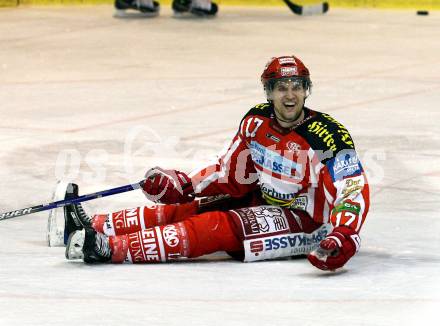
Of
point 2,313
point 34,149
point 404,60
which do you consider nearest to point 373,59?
point 404,60

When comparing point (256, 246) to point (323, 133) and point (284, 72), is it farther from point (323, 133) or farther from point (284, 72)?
point (284, 72)

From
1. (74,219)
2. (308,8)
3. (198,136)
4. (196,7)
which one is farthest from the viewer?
(308,8)

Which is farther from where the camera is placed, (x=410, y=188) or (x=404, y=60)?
(x=404, y=60)

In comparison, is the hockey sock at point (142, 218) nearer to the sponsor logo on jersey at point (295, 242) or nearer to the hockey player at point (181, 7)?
the sponsor logo on jersey at point (295, 242)

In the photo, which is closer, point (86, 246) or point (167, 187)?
point (86, 246)

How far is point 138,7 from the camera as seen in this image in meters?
16.2

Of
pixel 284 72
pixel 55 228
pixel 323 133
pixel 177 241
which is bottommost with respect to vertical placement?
pixel 55 228

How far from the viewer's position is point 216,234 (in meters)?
5.76

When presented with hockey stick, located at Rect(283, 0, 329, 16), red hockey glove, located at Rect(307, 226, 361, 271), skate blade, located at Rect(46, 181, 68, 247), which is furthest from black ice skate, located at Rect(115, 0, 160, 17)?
red hockey glove, located at Rect(307, 226, 361, 271)

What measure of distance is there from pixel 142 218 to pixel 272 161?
0.77 m

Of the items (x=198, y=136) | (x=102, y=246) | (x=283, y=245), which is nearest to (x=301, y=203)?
(x=283, y=245)

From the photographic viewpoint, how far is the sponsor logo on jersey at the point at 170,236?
18.7 feet

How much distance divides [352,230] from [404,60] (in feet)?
25.8

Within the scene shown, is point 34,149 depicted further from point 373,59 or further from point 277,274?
point 373,59
